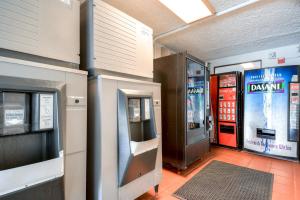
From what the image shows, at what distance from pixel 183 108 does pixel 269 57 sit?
289 centimetres

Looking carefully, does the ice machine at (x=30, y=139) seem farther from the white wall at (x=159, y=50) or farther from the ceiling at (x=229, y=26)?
the white wall at (x=159, y=50)

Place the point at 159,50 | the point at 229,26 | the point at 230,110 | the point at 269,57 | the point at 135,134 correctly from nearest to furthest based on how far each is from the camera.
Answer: the point at 135,134, the point at 229,26, the point at 159,50, the point at 230,110, the point at 269,57

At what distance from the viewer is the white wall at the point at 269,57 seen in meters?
3.37

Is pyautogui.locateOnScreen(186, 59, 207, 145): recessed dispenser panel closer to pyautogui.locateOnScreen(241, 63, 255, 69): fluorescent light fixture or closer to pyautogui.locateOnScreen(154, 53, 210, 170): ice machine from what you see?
pyautogui.locateOnScreen(154, 53, 210, 170): ice machine

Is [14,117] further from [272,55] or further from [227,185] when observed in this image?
[272,55]

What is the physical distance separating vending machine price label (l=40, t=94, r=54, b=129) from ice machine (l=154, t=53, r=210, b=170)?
1.76 m

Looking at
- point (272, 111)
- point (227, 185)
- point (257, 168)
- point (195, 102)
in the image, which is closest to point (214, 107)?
point (272, 111)

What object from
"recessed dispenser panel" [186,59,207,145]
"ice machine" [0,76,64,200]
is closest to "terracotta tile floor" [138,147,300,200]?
"recessed dispenser panel" [186,59,207,145]

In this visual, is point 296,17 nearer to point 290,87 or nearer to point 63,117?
point 290,87

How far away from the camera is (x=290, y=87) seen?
288cm

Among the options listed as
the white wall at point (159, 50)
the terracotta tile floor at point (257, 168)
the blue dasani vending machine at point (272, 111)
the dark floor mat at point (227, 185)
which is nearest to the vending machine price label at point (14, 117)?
the terracotta tile floor at point (257, 168)

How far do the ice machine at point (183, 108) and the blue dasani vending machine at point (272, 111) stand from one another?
1.18 meters

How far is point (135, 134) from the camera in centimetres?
158

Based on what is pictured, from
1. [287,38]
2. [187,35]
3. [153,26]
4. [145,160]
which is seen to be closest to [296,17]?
[287,38]
